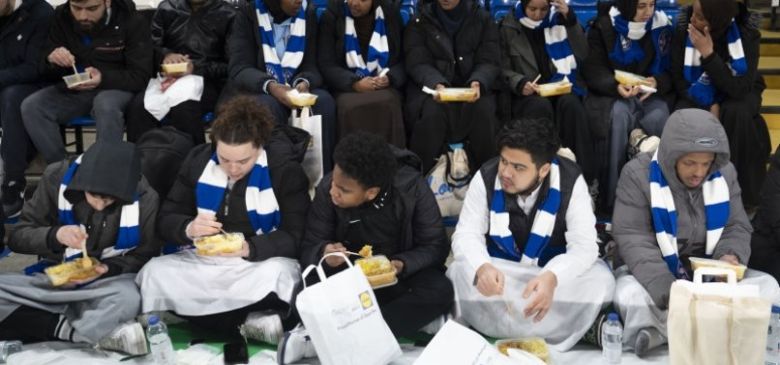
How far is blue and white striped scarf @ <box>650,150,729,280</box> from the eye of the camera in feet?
12.3

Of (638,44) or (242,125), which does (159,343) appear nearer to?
(242,125)

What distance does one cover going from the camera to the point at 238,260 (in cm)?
383

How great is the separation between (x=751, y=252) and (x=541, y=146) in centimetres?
119

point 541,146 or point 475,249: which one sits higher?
point 541,146

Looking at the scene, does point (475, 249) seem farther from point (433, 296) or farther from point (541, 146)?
point (541, 146)

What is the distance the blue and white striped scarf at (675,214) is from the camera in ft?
12.3

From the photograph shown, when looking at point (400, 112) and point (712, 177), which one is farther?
point (400, 112)

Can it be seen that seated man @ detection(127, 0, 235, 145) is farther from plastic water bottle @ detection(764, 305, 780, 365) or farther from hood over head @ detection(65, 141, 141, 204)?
plastic water bottle @ detection(764, 305, 780, 365)

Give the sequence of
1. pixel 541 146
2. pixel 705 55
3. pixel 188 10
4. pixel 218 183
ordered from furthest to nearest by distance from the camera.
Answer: pixel 188 10
pixel 705 55
pixel 218 183
pixel 541 146

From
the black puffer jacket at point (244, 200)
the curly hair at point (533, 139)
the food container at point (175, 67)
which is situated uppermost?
the curly hair at point (533, 139)

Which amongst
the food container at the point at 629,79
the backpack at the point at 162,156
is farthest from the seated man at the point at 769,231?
the backpack at the point at 162,156

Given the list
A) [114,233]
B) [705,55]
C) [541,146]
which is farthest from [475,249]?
[705,55]

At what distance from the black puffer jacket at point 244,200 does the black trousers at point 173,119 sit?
0.92 m

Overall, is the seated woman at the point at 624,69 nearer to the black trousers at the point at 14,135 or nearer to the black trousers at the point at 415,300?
the black trousers at the point at 415,300
